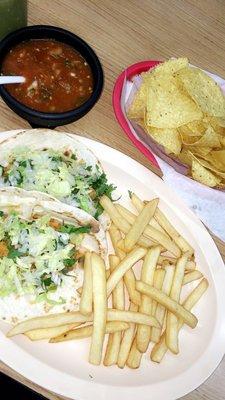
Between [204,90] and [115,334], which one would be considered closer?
[115,334]

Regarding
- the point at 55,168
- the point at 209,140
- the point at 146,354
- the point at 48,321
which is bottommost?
the point at 146,354

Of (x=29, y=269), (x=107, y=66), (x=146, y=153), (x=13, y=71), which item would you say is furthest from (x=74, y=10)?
(x=29, y=269)

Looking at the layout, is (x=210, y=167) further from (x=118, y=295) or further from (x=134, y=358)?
(x=134, y=358)

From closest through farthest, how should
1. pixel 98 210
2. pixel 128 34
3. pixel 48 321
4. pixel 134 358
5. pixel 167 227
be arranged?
1. pixel 48 321
2. pixel 134 358
3. pixel 98 210
4. pixel 167 227
5. pixel 128 34

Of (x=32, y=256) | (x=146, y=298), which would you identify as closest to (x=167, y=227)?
(x=146, y=298)

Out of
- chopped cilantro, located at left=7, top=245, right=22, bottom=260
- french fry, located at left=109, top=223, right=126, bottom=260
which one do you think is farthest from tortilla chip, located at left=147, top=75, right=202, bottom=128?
chopped cilantro, located at left=7, top=245, right=22, bottom=260

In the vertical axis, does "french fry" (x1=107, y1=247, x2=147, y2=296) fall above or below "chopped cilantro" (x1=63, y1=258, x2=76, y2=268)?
above

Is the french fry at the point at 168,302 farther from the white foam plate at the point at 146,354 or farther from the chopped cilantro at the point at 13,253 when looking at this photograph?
the chopped cilantro at the point at 13,253

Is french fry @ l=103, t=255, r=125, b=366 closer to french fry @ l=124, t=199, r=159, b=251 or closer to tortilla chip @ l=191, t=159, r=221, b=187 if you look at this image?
french fry @ l=124, t=199, r=159, b=251
